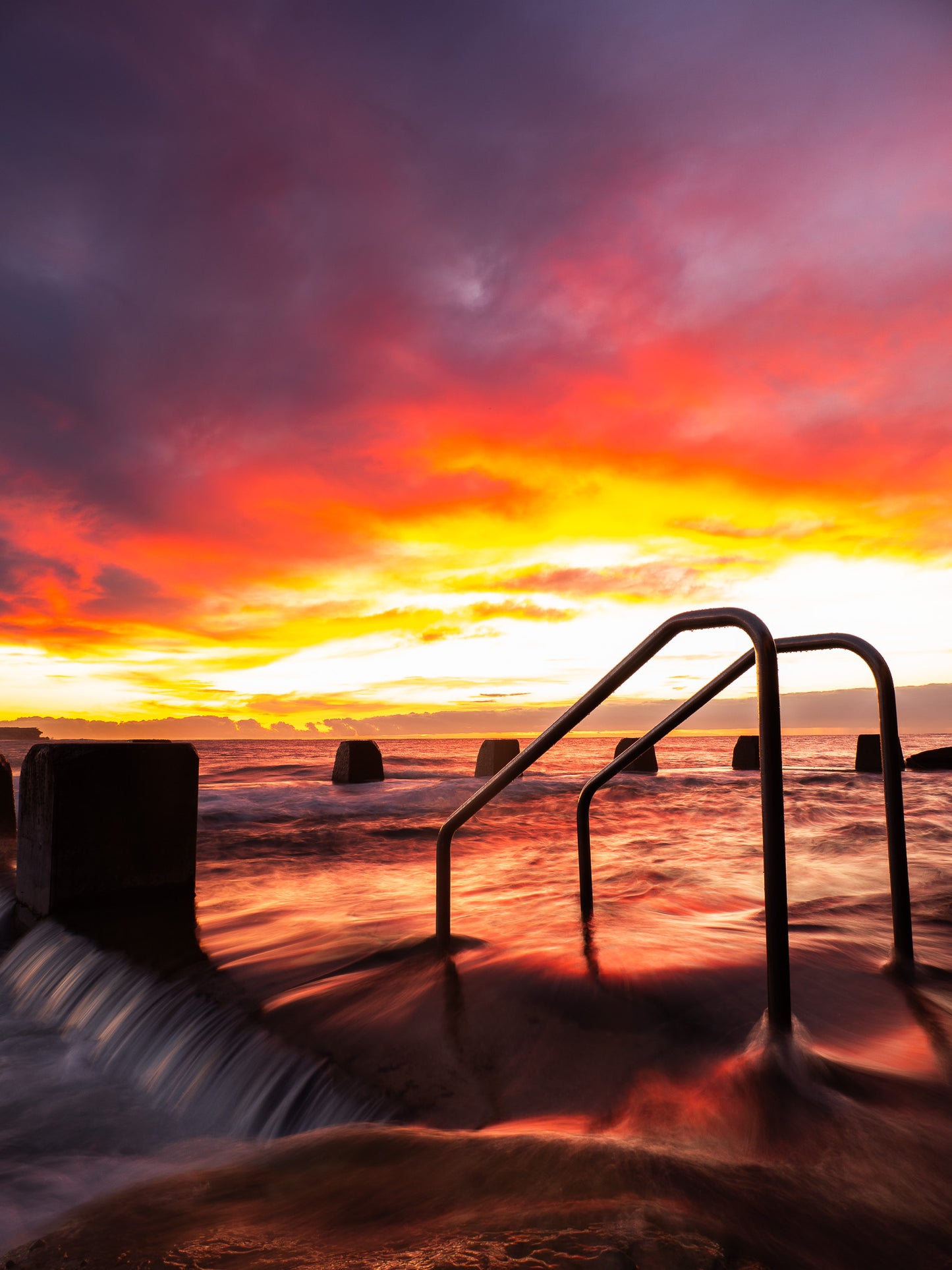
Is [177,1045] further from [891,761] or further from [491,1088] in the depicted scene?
[891,761]

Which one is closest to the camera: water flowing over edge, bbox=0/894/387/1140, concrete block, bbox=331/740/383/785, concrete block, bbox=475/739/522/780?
water flowing over edge, bbox=0/894/387/1140

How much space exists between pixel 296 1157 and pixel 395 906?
2875mm

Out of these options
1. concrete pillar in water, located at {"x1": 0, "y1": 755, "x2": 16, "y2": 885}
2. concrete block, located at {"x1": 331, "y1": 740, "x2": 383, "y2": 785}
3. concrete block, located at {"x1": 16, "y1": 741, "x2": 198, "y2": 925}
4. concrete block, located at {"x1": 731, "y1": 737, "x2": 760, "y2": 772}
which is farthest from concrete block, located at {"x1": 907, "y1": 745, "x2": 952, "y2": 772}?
concrete pillar in water, located at {"x1": 0, "y1": 755, "x2": 16, "y2": 885}

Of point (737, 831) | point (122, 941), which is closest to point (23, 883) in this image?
point (122, 941)

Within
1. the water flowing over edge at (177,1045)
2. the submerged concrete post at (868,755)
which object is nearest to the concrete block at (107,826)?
the water flowing over edge at (177,1045)

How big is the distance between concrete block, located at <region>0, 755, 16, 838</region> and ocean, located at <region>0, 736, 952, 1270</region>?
4.23 metres

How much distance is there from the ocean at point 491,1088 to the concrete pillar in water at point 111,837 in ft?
0.89

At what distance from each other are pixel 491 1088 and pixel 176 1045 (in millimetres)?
1683

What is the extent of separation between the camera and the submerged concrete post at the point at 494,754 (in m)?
17.0

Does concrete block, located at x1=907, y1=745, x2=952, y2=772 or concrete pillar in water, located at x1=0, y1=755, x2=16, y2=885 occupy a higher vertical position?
concrete pillar in water, located at x1=0, y1=755, x2=16, y2=885

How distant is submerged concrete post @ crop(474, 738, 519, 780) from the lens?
55.9 ft

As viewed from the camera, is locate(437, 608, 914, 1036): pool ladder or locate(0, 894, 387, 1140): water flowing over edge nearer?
A: locate(437, 608, 914, 1036): pool ladder

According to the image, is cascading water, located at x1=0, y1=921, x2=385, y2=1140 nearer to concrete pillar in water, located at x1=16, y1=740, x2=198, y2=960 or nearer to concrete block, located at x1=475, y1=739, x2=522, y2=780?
concrete pillar in water, located at x1=16, y1=740, x2=198, y2=960

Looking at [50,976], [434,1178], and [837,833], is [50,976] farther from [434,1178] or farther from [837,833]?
[837,833]
